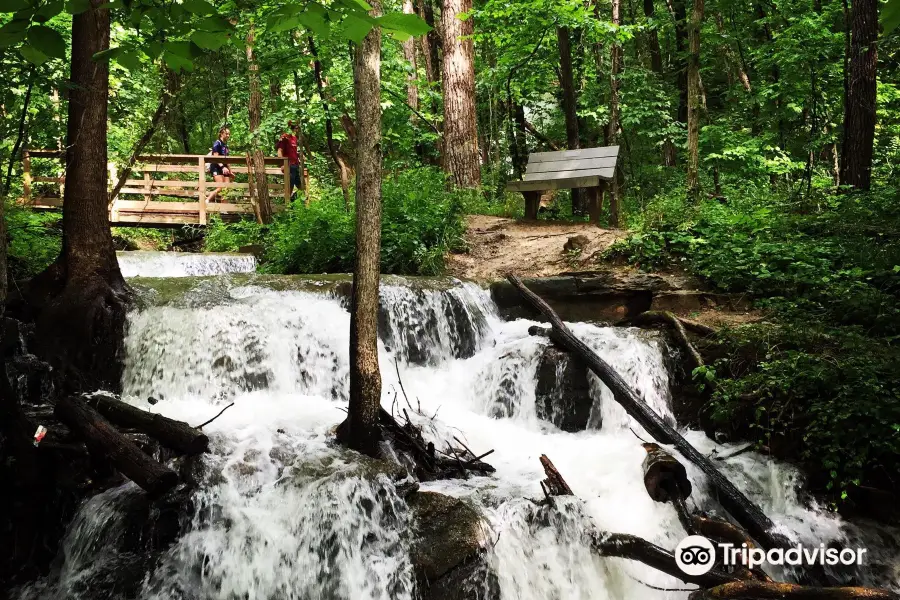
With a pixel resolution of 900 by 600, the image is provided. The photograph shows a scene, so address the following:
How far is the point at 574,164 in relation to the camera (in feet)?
36.9

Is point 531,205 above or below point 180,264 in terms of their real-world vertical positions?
above

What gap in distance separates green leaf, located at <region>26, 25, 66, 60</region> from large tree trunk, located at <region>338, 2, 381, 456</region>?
124 inches

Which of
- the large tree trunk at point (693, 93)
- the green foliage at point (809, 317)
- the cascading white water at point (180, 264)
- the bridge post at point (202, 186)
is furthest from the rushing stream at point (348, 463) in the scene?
the bridge post at point (202, 186)

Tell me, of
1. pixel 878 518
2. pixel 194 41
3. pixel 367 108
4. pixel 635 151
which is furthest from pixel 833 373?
pixel 635 151

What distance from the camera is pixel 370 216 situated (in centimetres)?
467

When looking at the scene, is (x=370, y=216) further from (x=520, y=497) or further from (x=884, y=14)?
(x=884, y=14)

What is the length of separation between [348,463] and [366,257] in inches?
61.1

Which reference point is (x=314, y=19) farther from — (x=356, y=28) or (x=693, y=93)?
(x=693, y=93)

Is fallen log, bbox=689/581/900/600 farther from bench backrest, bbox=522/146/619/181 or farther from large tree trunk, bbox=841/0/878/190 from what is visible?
bench backrest, bbox=522/146/619/181

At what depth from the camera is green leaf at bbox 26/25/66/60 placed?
145 centimetres

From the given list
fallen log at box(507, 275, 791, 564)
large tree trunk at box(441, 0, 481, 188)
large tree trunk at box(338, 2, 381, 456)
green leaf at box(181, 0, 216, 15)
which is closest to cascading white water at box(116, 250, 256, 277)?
large tree trunk at box(441, 0, 481, 188)

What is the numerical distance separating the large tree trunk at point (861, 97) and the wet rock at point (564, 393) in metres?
5.59

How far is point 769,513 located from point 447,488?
2.56m

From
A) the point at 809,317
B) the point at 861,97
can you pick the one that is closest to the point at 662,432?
the point at 809,317
